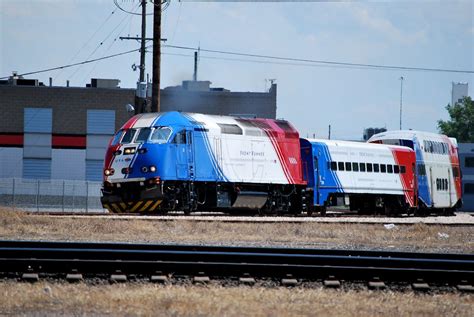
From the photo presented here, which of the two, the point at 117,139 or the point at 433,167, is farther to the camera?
the point at 433,167

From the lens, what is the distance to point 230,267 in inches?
577

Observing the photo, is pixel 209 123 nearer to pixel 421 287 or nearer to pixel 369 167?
pixel 369 167

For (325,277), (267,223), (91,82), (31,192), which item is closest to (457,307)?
(325,277)

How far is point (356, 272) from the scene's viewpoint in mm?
14469

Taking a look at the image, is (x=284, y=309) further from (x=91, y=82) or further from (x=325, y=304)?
(x=91, y=82)

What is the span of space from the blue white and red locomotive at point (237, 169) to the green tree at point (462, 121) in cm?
8339

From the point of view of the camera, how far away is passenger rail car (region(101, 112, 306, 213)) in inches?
1212

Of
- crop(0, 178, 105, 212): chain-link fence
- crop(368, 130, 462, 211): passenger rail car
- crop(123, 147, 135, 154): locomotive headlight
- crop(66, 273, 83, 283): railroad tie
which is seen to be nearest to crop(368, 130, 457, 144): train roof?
crop(368, 130, 462, 211): passenger rail car

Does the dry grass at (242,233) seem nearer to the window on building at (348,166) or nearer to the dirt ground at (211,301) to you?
the dirt ground at (211,301)

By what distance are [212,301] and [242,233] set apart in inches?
503

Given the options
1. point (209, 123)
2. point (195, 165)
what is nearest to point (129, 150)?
point (195, 165)

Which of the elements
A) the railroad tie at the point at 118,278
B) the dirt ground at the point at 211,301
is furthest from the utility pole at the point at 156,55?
the dirt ground at the point at 211,301

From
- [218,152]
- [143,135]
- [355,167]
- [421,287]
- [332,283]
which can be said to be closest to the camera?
[421,287]

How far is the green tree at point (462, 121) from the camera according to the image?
12250cm
